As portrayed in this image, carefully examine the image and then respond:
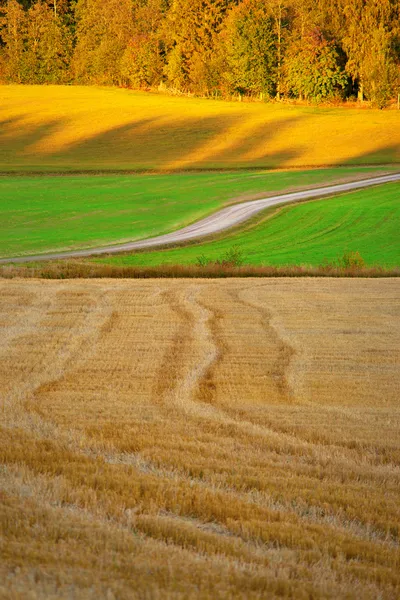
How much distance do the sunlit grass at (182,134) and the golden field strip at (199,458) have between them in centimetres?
5355

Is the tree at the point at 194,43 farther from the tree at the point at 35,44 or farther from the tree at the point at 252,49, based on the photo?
the tree at the point at 35,44

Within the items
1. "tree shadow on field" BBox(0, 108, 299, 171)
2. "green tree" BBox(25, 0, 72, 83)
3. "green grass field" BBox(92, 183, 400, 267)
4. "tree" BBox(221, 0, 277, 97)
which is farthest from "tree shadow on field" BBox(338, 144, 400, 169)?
"green tree" BBox(25, 0, 72, 83)

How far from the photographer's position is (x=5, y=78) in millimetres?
124500

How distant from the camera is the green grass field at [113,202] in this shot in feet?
120

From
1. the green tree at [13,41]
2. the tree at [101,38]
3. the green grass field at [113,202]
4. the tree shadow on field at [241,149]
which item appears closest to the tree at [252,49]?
the tree shadow on field at [241,149]

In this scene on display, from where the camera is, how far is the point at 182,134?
79938 millimetres

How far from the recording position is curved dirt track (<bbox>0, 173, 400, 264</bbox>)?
32094mm

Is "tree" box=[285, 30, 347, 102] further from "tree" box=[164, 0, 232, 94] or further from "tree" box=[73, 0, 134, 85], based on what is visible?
"tree" box=[73, 0, 134, 85]

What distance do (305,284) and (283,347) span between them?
776 cm

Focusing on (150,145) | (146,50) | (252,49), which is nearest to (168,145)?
(150,145)

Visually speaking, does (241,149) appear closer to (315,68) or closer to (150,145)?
(150,145)

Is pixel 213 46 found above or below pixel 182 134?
above

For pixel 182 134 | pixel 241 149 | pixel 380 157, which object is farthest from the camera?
pixel 182 134

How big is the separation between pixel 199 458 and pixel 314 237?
31.6 metres
